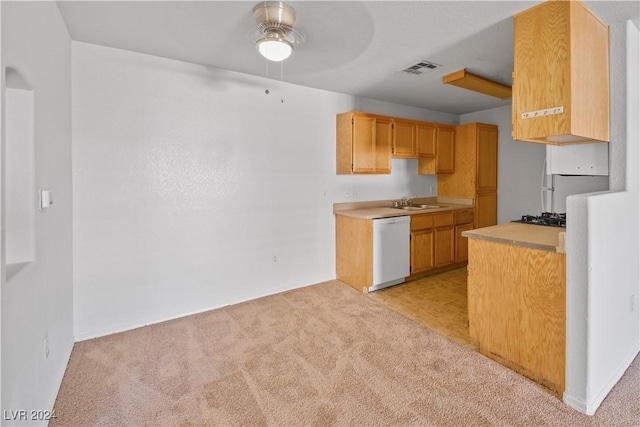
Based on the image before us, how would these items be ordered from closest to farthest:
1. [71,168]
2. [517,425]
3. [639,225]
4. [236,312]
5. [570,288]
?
[517,425] → [570,288] → [639,225] → [71,168] → [236,312]

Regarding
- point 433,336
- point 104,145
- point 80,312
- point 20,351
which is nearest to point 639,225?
point 433,336

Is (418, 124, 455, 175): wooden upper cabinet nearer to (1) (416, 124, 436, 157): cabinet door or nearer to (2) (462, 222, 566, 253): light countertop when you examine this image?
(1) (416, 124, 436, 157): cabinet door

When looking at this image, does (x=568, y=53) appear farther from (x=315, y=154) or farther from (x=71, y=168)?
(x=71, y=168)

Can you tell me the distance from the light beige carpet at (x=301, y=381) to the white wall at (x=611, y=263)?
0.55 feet

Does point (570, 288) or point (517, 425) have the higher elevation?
point (570, 288)

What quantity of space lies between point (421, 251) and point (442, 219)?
60 centimetres

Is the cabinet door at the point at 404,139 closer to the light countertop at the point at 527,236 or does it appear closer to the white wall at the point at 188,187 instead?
the white wall at the point at 188,187

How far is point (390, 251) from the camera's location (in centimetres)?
394

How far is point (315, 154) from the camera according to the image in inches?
160

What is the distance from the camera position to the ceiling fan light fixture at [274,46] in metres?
2.26

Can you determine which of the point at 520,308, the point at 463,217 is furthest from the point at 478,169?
the point at 520,308

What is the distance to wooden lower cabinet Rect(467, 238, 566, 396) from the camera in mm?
1996

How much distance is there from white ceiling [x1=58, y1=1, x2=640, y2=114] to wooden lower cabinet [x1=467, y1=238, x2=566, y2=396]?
1.60 metres

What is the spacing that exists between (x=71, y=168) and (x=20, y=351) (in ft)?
5.55
